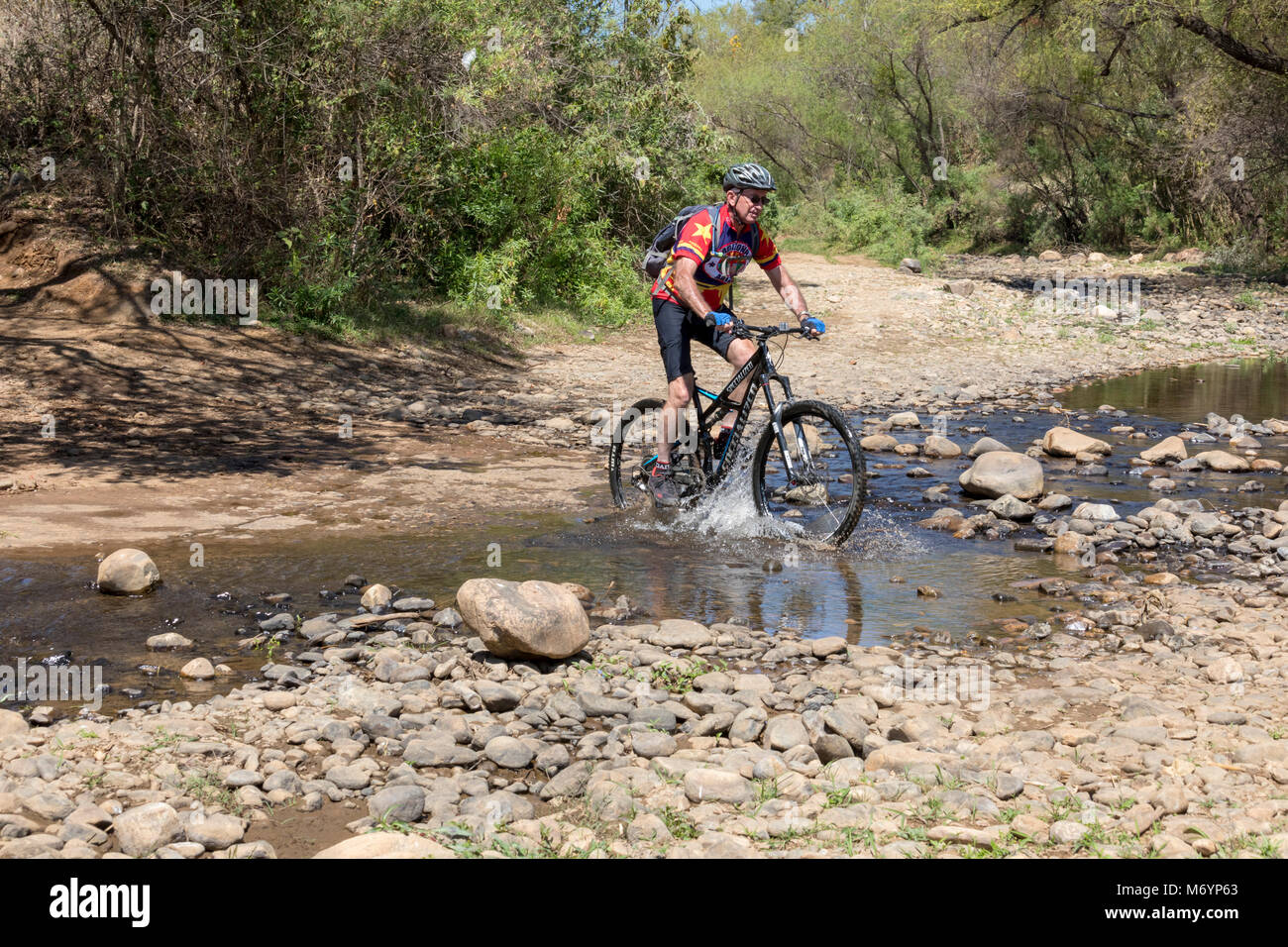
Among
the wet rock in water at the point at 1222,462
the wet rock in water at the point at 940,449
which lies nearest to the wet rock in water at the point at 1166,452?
the wet rock in water at the point at 1222,462

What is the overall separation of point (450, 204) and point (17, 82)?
5262mm

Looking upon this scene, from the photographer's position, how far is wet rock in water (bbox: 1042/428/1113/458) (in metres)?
10.2

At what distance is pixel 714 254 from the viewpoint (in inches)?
289

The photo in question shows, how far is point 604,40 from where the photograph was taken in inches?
735

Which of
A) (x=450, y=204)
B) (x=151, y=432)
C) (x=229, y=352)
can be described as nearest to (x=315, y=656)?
(x=151, y=432)

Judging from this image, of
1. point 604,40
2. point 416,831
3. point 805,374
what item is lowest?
point 416,831

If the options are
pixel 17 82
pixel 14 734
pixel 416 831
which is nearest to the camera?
pixel 416 831

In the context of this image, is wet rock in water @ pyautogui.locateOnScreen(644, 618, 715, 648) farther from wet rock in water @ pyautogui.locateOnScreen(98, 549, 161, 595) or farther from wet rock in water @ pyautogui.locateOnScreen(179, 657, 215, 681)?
wet rock in water @ pyautogui.locateOnScreen(98, 549, 161, 595)

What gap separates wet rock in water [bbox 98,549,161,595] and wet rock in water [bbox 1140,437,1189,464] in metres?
7.99

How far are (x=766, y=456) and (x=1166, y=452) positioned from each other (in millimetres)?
4496

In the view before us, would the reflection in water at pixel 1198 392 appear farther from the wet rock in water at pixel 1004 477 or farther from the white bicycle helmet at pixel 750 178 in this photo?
the white bicycle helmet at pixel 750 178

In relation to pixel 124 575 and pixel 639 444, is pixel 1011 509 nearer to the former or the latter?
pixel 639 444

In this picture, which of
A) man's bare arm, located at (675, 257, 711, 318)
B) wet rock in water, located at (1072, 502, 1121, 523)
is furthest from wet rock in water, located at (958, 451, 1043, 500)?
man's bare arm, located at (675, 257, 711, 318)

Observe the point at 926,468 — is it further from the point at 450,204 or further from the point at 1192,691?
the point at 450,204
